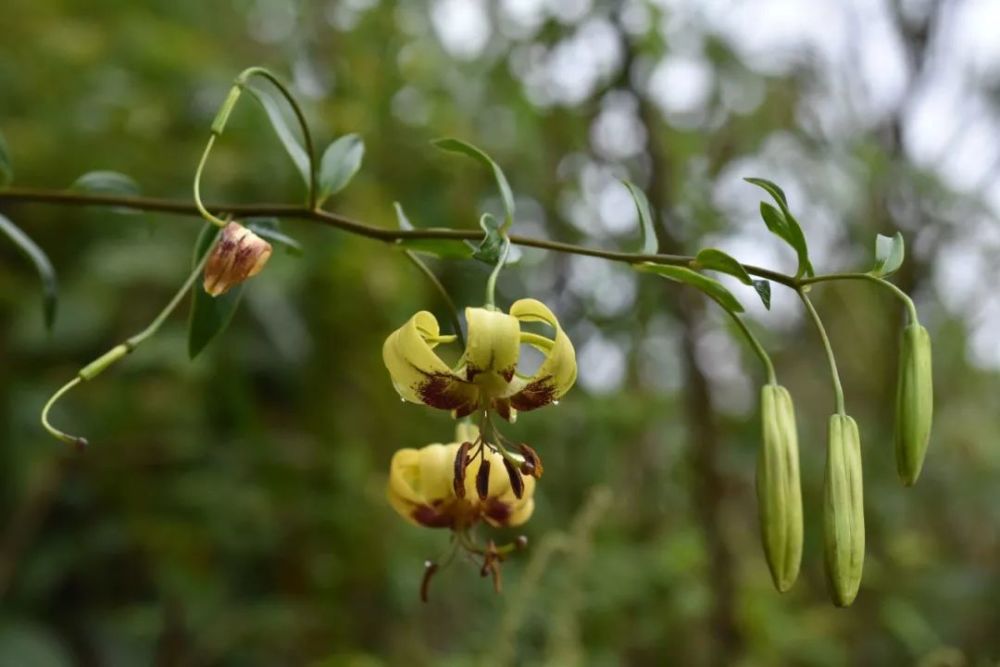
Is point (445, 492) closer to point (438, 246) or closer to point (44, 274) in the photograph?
point (438, 246)

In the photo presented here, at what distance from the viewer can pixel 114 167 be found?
1115 millimetres

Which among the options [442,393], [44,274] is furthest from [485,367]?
[44,274]

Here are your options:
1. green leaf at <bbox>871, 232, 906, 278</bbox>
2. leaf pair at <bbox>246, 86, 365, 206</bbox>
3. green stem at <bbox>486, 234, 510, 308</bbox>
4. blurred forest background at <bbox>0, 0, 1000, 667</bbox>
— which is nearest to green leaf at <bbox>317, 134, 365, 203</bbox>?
leaf pair at <bbox>246, 86, 365, 206</bbox>

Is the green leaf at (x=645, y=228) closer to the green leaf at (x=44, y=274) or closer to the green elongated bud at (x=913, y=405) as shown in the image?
the green elongated bud at (x=913, y=405)

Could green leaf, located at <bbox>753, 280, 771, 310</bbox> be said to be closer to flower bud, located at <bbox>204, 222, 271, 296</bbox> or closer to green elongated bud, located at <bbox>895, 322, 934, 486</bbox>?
green elongated bud, located at <bbox>895, 322, 934, 486</bbox>

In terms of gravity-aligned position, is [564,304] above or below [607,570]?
above

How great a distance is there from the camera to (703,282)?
336 mm

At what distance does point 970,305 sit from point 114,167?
45.8 inches

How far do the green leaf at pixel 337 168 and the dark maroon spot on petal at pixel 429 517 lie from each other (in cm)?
14

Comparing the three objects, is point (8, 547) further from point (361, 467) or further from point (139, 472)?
point (361, 467)

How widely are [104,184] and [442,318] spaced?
2.22 ft

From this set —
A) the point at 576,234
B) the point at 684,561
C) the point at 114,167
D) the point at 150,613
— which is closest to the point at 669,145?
the point at 576,234

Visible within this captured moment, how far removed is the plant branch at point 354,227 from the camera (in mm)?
344

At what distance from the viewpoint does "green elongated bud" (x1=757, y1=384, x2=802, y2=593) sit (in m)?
0.32
